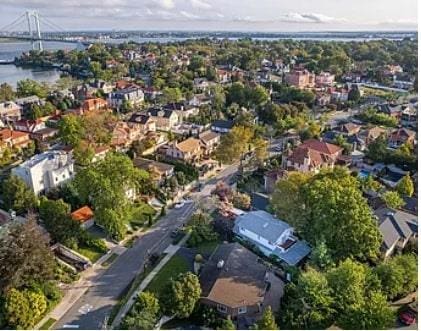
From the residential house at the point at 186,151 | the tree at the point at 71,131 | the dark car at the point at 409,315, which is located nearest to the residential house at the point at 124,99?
the tree at the point at 71,131

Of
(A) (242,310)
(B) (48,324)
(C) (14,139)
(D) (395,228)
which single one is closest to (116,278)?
(B) (48,324)

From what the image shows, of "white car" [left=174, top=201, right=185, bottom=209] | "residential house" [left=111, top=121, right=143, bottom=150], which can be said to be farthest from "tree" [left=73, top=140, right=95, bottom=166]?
"white car" [left=174, top=201, right=185, bottom=209]

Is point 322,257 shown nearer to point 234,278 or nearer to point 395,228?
point 234,278

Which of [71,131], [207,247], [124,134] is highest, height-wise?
[71,131]

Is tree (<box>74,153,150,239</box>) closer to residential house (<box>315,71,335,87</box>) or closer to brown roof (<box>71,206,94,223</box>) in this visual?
brown roof (<box>71,206,94,223</box>)

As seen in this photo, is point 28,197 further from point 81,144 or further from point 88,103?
point 88,103

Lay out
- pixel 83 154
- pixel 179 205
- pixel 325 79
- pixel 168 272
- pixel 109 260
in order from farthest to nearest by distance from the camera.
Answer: pixel 325 79 < pixel 83 154 < pixel 179 205 < pixel 109 260 < pixel 168 272
